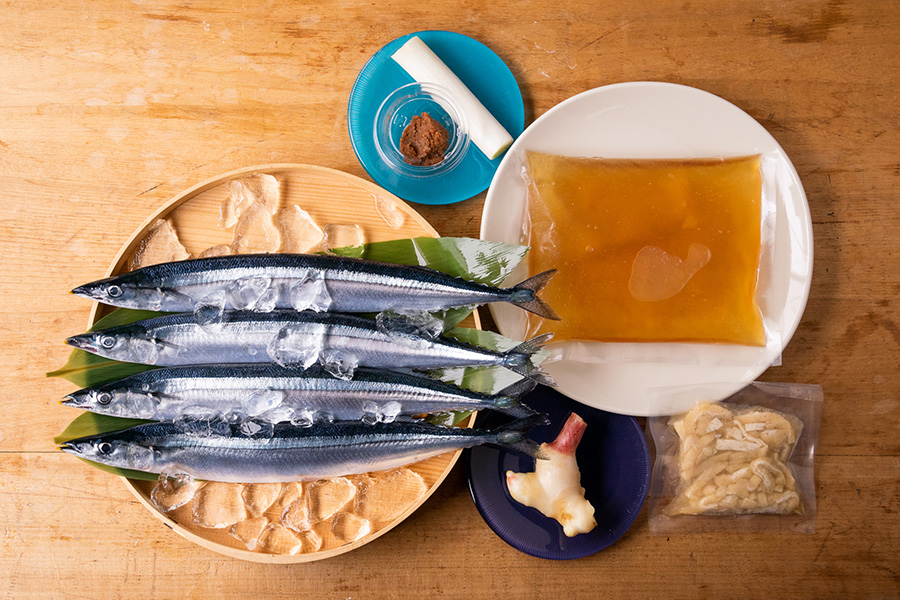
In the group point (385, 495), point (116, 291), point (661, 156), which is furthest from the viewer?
point (661, 156)

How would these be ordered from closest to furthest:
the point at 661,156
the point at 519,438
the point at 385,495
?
the point at 519,438 → the point at 385,495 → the point at 661,156

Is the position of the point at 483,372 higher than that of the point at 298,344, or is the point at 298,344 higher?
the point at 298,344

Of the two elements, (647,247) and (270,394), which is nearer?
(270,394)

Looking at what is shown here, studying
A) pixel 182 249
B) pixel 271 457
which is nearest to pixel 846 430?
pixel 271 457

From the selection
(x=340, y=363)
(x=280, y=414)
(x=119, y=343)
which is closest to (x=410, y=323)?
(x=340, y=363)

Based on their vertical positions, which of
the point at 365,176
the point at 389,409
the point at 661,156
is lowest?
the point at 389,409

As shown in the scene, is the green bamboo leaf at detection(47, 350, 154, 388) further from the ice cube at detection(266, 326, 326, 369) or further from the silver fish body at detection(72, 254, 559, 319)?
the ice cube at detection(266, 326, 326, 369)

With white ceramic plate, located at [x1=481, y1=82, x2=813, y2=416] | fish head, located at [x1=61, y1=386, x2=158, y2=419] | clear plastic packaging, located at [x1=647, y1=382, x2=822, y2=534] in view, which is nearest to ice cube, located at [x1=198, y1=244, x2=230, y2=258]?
fish head, located at [x1=61, y1=386, x2=158, y2=419]

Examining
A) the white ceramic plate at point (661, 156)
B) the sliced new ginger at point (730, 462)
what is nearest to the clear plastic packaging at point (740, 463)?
the sliced new ginger at point (730, 462)

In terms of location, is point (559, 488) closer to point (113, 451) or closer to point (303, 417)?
point (303, 417)
